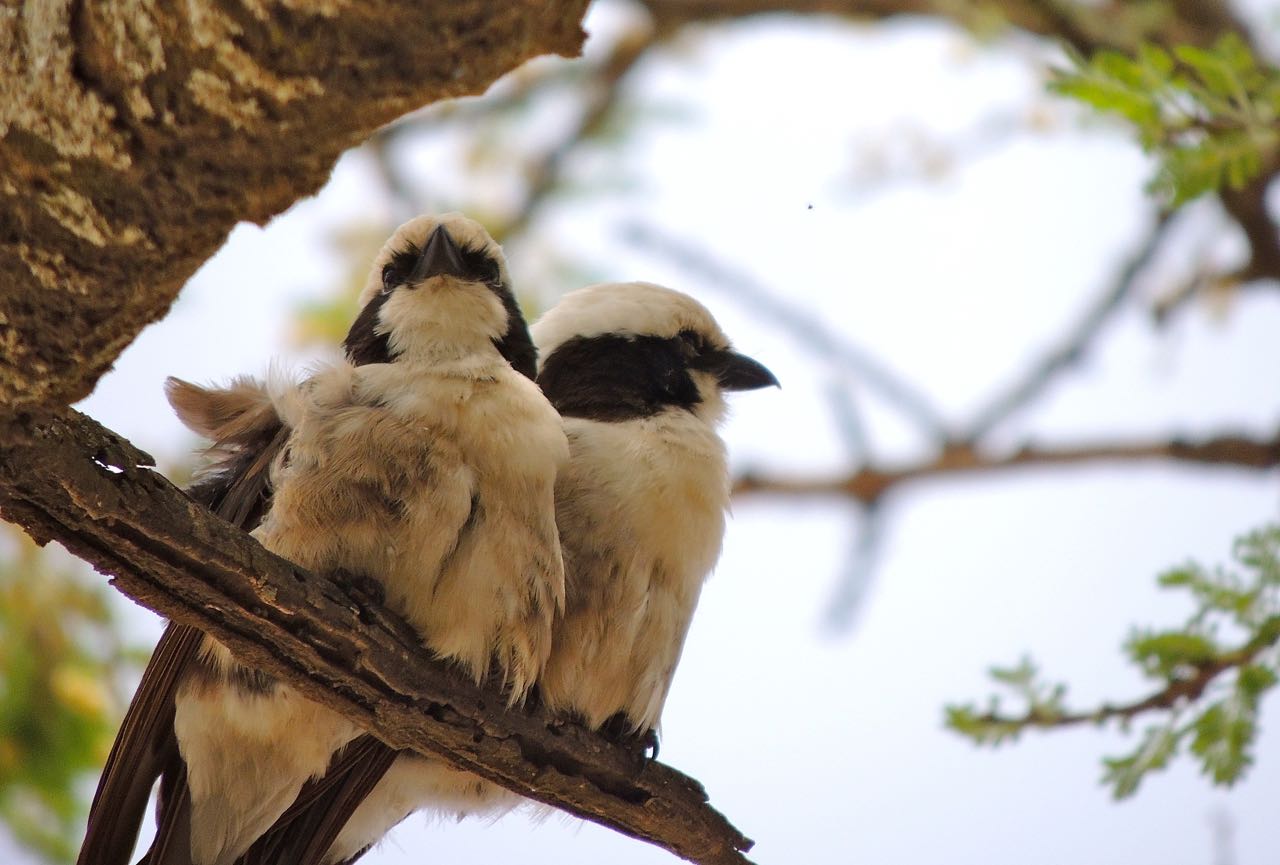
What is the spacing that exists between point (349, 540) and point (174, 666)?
51 centimetres

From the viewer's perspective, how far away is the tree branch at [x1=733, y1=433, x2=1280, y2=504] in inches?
184

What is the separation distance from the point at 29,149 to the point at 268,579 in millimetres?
906

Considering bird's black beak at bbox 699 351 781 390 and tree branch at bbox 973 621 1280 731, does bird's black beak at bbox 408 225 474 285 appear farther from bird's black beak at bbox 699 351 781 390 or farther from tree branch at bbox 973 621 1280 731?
tree branch at bbox 973 621 1280 731

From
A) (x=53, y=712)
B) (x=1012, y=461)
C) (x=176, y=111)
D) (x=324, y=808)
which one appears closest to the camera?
(x=176, y=111)

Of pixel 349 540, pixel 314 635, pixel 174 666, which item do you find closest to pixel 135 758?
pixel 174 666

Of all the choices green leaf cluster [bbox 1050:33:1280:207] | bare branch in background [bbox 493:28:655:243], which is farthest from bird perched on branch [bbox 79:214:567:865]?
bare branch in background [bbox 493:28:655:243]

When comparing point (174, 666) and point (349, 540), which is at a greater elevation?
point (349, 540)

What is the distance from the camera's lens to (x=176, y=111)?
182cm

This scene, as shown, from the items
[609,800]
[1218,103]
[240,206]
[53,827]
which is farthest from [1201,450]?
[53,827]

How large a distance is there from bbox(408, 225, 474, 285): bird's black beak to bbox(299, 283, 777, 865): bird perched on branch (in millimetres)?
508

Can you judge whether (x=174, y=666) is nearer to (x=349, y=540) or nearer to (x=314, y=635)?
(x=349, y=540)

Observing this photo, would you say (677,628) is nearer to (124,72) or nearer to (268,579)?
(268,579)

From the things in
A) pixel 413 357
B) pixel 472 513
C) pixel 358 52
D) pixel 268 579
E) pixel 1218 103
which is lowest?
pixel 268 579

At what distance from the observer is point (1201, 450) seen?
4.76m
